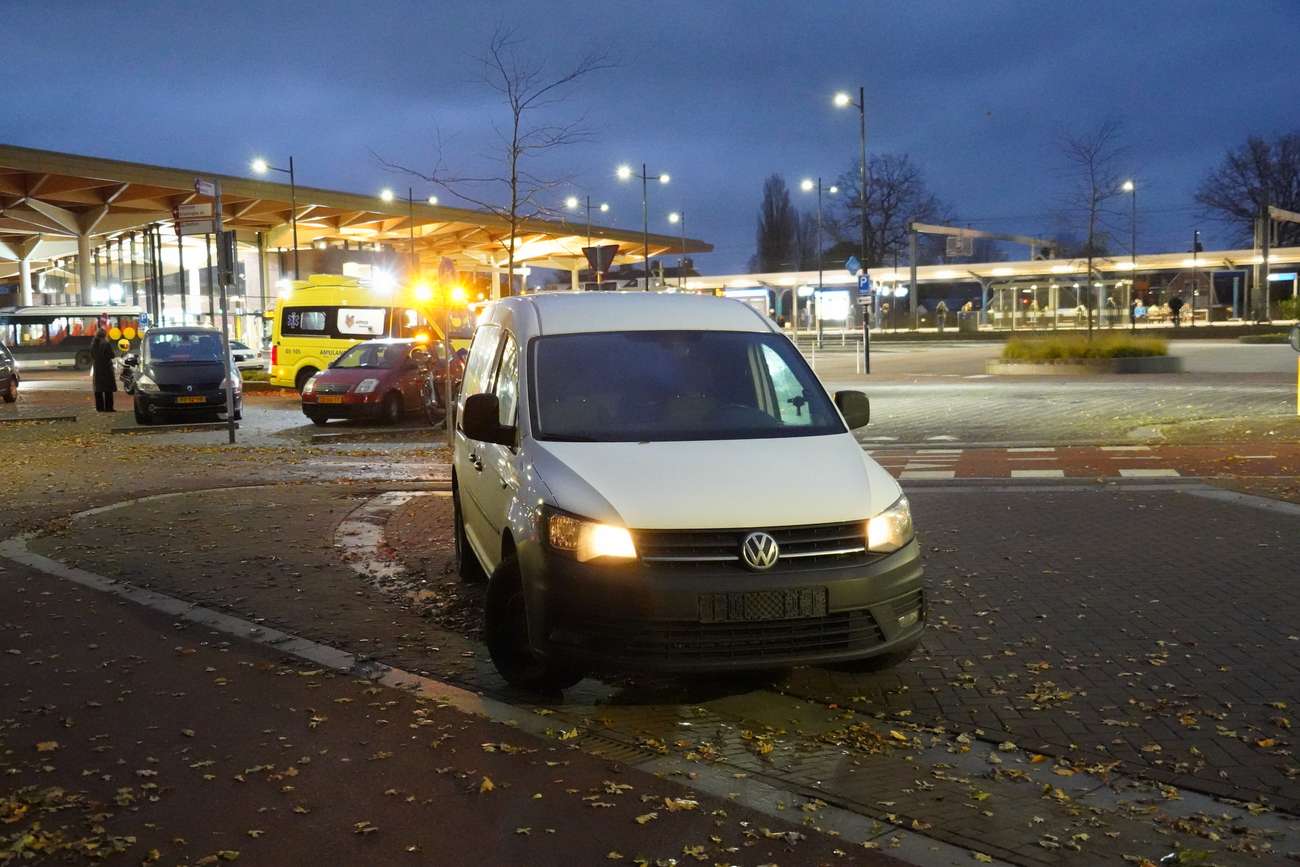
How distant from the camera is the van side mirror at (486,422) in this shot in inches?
251

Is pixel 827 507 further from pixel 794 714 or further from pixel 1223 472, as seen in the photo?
pixel 1223 472

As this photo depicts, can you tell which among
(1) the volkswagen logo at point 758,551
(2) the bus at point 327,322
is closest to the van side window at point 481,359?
(1) the volkswagen logo at point 758,551

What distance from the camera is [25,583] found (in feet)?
28.6

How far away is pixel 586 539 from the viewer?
5344mm

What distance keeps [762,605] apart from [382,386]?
702 inches

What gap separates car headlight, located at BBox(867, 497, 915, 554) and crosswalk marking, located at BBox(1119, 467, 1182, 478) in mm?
8566

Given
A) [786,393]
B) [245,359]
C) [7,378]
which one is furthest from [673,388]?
[245,359]

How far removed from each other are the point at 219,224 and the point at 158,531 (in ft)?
27.6

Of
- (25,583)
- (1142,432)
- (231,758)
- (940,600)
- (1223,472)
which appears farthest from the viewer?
(1142,432)

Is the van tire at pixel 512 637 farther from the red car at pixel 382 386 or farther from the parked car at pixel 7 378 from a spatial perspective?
the parked car at pixel 7 378

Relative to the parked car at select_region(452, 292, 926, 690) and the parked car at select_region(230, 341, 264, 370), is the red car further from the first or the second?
the parked car at select_region(230, 341, 264, 370)

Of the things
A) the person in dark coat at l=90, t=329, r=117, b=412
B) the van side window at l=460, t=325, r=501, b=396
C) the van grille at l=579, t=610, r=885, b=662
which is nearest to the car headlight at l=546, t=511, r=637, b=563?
the van grille at l=579, t=610, r=885, b=662

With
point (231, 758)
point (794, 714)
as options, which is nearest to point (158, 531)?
point (231, 758)

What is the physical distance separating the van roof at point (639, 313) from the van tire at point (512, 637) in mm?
1431
